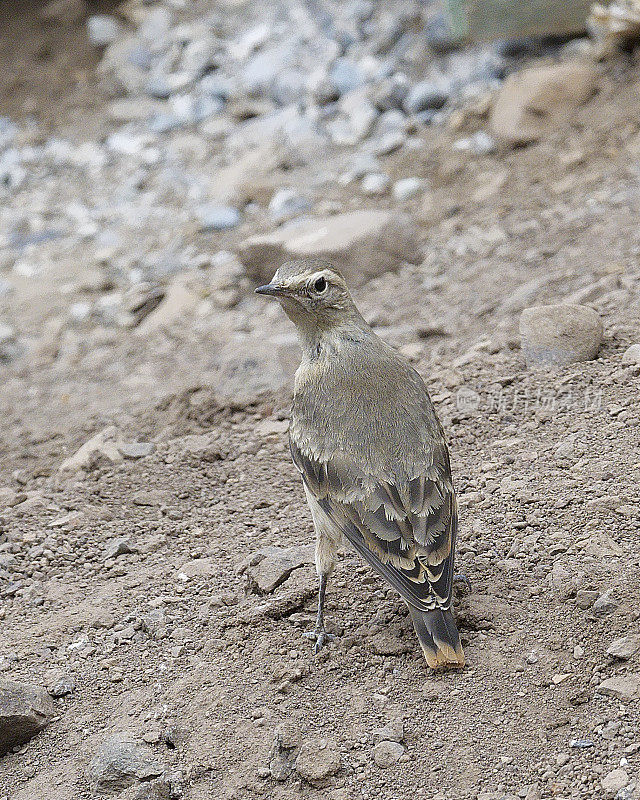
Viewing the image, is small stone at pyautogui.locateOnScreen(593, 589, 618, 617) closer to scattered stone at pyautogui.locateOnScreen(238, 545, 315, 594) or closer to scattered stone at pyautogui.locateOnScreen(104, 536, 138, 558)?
scattered stone at pyautogui.locateOnScreen(238, 545, 315, 594)

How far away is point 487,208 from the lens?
8.70 metres

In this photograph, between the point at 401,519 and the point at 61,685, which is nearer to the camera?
the point at 401,519

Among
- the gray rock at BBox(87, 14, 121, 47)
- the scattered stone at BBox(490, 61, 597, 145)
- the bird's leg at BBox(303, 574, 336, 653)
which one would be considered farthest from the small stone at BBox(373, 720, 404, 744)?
the gray rock at BBox(87, 14, 121, 47)

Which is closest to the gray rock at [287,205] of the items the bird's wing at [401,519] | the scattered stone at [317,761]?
the bird's wing at [401,519]

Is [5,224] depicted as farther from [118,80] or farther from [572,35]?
[572,35]

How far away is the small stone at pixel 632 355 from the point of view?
205 inches

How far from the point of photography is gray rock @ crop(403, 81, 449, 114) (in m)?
10.3

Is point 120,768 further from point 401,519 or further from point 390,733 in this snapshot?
point 401,519

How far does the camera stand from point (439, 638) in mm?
3664

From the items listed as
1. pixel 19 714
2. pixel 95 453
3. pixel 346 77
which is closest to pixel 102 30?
pixel 346 77

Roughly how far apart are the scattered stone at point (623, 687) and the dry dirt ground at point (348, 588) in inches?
0.8

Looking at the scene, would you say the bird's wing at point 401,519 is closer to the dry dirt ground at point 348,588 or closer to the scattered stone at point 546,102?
the dry dirt ground at point 348,588

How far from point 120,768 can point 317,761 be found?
0.67 meters

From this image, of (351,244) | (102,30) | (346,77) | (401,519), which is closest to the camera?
(401,519)
